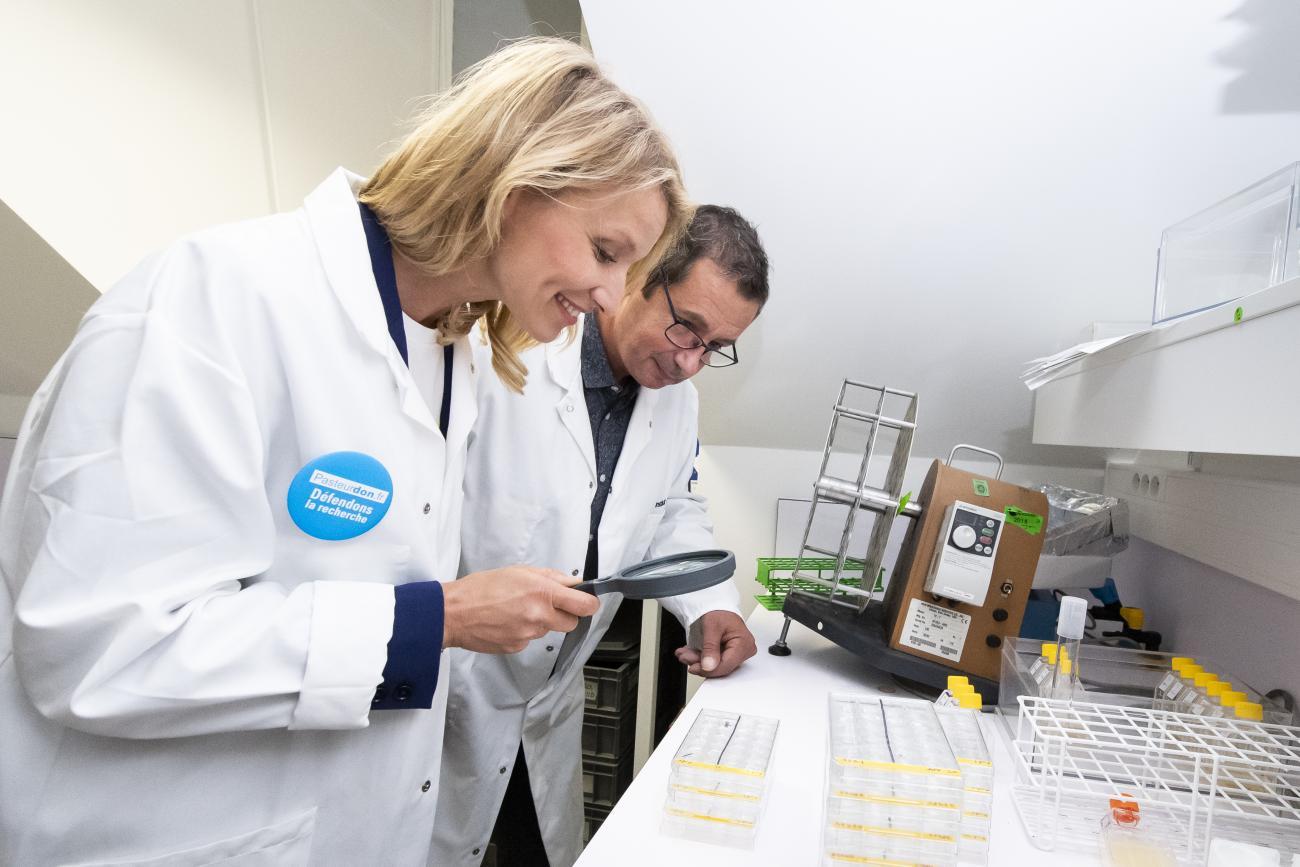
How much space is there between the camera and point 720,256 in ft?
4.62

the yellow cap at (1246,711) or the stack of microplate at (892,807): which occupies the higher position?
the stack of microplate at (892,807)

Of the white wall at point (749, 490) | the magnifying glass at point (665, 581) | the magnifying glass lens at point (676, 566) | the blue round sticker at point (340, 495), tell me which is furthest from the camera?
the white wall at point (749, 490)

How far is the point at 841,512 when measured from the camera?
2404mm

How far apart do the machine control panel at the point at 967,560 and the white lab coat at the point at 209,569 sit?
3.01ft

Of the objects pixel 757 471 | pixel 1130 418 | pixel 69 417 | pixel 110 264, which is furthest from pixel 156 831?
pixel 757 471

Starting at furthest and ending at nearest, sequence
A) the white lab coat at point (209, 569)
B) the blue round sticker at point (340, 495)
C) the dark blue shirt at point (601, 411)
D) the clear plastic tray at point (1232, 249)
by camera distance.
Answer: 1. the dark blue shirt at point (601, 411)
2. the clear plastic tray at point (1232, 249)
3. the blue round sticker at point (340, 495)
4. the white lab coat at point (209, 569)

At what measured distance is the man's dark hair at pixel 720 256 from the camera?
1409mm

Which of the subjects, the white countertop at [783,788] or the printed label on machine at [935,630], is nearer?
the white countertop at [783,788]

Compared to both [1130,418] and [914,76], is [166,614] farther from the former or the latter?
[914,76]

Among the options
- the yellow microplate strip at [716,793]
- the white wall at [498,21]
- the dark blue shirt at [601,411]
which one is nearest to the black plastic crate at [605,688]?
the dark blue shirt at [601,411]

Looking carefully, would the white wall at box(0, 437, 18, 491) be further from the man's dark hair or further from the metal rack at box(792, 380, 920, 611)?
the metal rack at box(792, 380, 920, 611)

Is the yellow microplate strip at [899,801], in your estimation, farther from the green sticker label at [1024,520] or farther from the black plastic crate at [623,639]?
the black plastic crate at [623,639]

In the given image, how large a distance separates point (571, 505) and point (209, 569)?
2.26ft

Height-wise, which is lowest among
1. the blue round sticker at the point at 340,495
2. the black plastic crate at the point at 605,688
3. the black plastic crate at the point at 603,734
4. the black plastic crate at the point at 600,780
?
the black plastic crate at the point at 600,780
